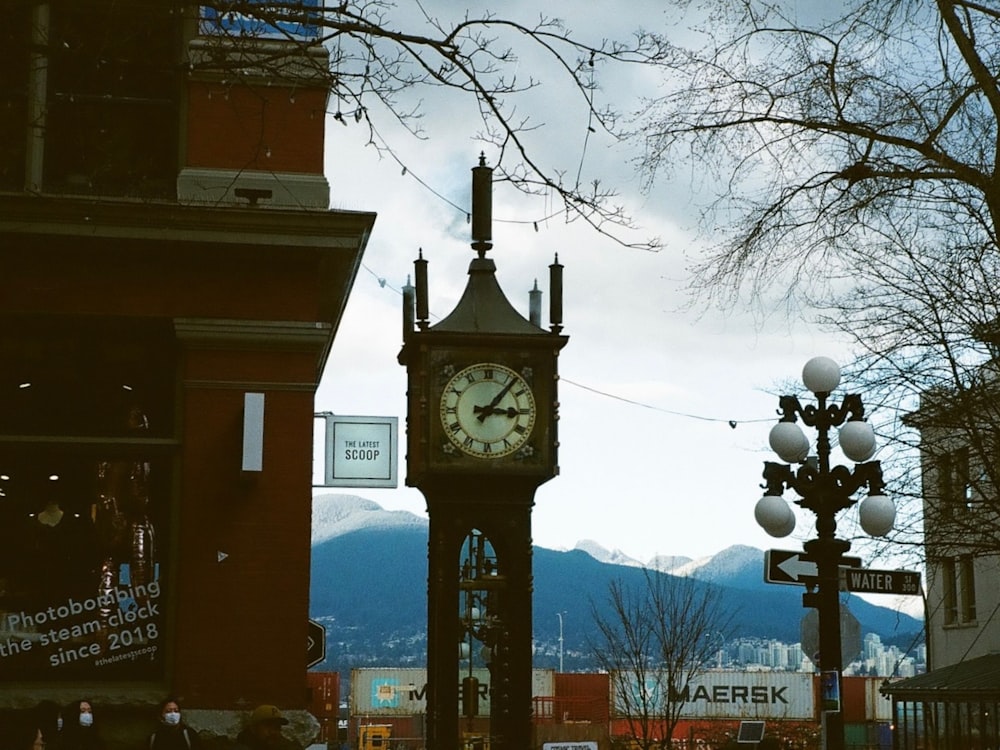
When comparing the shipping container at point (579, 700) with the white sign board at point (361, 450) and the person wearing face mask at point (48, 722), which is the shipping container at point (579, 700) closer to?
the white sign board at point (361, 450)

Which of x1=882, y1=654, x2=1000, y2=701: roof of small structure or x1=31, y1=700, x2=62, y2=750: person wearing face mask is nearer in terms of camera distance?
x1=31, y1=700, x2=62, y2=750: person wearing face mask

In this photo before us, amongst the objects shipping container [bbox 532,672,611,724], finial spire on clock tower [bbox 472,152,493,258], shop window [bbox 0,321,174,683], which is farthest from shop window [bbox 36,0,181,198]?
shipping container [bbox 532,672,611,724]

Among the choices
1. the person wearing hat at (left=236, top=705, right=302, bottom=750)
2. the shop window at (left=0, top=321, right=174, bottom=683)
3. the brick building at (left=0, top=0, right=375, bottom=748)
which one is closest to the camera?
the person wearing hat at (left=236, top=705, right=302, bottom=750)

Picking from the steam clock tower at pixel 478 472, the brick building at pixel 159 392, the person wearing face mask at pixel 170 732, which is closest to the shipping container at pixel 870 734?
the steam clock tower at pixel 478 472

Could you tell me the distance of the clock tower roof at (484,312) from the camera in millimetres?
15492

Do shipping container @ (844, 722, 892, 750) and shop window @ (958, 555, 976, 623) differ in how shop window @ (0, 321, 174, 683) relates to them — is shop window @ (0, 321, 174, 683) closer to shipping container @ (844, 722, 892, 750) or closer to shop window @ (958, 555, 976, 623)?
shop window @ (958, 555, 976, 623)

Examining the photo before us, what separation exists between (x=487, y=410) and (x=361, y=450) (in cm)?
166

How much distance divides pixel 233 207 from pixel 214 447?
6.66ft

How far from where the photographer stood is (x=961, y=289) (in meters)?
17.6

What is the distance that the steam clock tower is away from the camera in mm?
15062

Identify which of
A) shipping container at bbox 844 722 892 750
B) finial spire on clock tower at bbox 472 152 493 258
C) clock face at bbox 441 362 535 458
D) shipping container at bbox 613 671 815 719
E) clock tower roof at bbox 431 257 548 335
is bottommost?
shipping container at bbox 844 722 892 750

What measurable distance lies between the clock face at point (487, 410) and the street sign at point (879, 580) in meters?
3.30

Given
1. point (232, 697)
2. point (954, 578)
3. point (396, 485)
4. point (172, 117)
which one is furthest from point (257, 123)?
point (954, 578)

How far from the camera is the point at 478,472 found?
Result: 1519 centimetres
